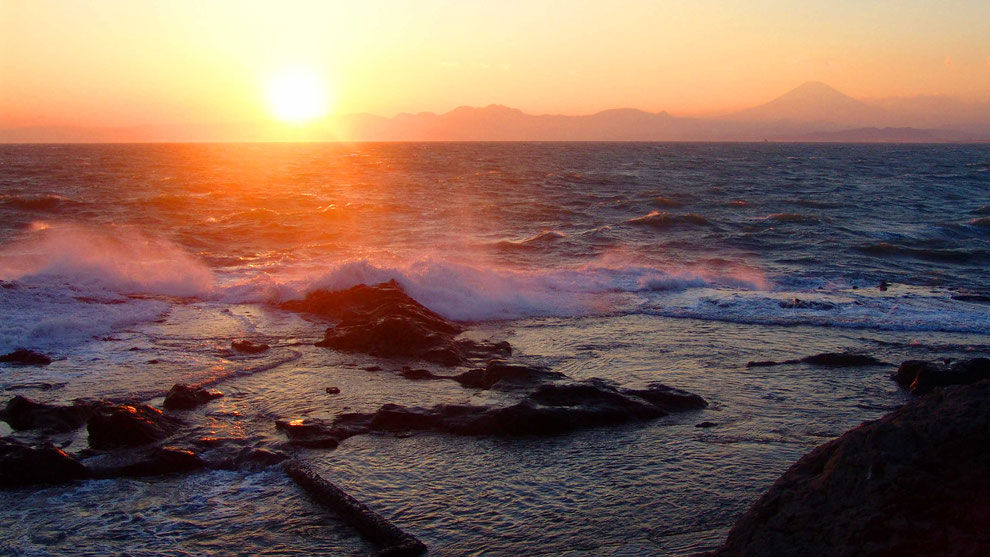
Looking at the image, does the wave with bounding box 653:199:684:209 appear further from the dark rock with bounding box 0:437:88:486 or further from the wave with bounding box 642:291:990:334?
the dark rock with bounding box 0:437:88:486

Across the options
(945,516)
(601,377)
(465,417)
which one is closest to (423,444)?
(465,417)

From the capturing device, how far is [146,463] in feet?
20.7

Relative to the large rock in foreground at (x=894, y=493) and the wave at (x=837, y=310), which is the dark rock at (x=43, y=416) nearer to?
the large rock in foreground at (x=894, y=493)

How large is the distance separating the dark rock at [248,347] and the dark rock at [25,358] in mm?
2311

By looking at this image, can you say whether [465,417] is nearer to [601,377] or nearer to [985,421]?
[601,377]

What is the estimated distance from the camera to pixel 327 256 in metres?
21.4

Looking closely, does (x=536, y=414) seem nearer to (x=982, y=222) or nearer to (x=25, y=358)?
(x=25, y=358)

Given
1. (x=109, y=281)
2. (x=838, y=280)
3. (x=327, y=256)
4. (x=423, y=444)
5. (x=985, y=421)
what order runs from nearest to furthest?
(x=985, y=421) → (x=423, y=444) → (x=109, y=281) → (x=838, y=280) → (x=327, y=256)

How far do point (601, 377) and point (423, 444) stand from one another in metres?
3.07

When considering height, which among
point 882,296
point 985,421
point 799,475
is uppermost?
point 985,421

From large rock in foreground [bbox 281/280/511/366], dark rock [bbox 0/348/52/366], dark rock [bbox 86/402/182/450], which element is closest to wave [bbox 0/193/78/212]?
dark rock [bbox 0/348/52/366]

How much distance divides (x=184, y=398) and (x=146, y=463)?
1762mm

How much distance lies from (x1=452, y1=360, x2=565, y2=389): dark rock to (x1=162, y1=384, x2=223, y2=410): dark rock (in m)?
2.86

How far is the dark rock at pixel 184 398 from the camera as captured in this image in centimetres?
796
